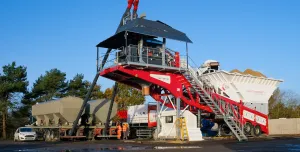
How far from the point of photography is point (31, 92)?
5416 cm

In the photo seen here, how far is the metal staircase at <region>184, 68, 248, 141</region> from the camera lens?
23141 mm

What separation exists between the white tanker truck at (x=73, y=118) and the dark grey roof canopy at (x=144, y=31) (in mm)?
7510

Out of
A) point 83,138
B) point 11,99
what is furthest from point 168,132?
point 11,99

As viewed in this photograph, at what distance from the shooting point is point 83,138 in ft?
100

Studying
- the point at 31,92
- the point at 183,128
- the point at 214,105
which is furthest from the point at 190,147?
the point at 31,92

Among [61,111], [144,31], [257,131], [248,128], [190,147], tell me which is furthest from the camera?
[61,111]

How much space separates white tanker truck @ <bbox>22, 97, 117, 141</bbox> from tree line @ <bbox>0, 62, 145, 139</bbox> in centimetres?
1883

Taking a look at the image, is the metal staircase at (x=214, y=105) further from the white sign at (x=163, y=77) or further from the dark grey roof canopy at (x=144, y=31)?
the dark grey roof canopy at (x=144, y=31)

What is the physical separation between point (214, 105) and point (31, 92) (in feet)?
126

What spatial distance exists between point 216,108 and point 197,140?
2.67m

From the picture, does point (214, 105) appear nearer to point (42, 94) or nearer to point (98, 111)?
point (98, 111)

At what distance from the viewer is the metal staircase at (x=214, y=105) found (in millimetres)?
23141


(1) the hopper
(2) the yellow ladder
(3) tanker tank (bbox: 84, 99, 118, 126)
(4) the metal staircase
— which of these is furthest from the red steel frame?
(3) tanker tank (bbox: 84, 99, 118, 126)

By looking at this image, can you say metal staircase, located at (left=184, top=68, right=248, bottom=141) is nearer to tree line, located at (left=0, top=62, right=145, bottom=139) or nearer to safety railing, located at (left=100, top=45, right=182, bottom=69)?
safety railing, located at (left=100, top=45, right=182, bottom=69)
